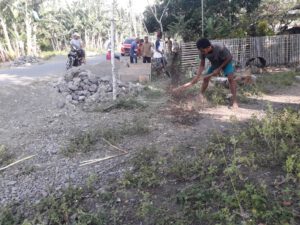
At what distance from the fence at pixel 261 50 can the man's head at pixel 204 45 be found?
23.3 ft

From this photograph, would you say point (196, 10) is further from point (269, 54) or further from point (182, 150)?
point (182, 150)

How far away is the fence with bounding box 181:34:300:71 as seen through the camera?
13234 millimetres

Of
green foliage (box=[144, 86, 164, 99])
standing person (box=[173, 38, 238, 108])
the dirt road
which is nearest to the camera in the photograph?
standing person (box=[173, 38, 238, 108])

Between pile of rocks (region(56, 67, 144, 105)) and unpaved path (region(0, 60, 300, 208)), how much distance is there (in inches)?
12.6

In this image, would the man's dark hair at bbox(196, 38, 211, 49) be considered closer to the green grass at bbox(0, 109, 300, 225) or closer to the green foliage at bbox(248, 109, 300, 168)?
the green foliage at bbox(248, 109, 300, 168)

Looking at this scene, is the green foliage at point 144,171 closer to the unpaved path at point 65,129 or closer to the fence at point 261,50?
the unpaved path at point 65,129

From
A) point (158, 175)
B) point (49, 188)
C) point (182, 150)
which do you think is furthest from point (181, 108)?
point (49, 188)

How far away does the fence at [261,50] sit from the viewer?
13.2 meters

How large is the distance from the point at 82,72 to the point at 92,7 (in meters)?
46.0

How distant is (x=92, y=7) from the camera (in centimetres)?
5191

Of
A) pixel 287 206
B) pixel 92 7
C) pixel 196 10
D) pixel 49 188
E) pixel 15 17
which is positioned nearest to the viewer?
pixel 287 206

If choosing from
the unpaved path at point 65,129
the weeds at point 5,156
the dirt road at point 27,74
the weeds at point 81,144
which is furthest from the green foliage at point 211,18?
the weeds at point 5,156

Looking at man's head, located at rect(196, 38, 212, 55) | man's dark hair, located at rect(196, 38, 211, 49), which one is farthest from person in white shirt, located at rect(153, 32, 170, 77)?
man's dark hair, located at rect(196, 38, 211, 49)

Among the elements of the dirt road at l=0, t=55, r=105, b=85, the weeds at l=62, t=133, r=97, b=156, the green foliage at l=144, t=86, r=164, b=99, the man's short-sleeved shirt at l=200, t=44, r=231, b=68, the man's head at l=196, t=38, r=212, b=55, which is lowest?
Answer: the weeds at l=62, t=133, r=97, b=156
